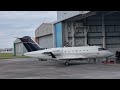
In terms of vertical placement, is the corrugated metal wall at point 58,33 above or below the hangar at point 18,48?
above

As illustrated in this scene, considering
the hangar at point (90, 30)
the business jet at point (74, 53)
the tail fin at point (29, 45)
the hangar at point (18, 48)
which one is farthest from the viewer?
the hangar at point (18, 48)

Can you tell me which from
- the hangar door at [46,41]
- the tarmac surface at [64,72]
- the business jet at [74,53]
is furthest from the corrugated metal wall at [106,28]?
the hangar door at [46,41]

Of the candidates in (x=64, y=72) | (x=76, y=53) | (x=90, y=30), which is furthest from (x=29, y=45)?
(x=64, y=72)

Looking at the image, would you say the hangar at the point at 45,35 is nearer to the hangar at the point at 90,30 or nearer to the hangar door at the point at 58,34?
the hangar door at the point at 58,34

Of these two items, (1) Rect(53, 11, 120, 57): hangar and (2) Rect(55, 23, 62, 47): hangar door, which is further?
(2) Rect(55, 23, 62, 47): hangar door

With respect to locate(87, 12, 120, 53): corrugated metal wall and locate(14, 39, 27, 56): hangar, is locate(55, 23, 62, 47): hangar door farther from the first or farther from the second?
locate(14, 39, 27, 56): hangar

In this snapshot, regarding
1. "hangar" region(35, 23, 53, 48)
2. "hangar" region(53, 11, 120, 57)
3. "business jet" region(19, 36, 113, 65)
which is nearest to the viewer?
"business jet" region(19, 36, 113, 65)

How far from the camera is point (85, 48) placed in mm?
36156

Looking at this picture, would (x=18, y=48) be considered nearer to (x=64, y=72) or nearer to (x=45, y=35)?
(x=45, y=35)

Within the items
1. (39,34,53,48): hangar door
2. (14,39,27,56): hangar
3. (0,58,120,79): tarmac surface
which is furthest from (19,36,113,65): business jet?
(14,39,27,56): hangar
